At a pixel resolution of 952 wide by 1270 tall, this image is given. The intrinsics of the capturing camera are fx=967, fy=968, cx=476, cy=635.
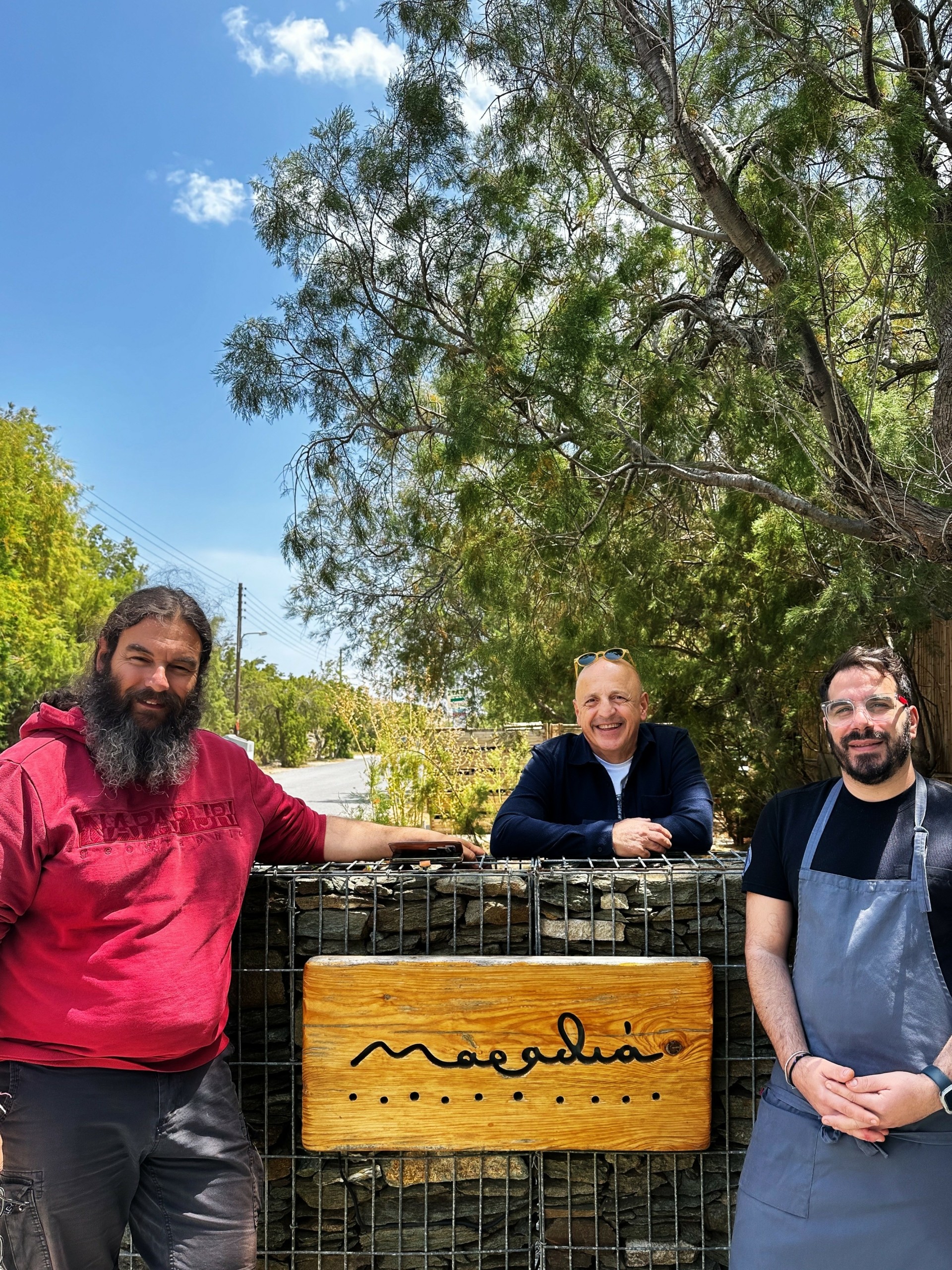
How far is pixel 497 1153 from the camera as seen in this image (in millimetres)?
2084

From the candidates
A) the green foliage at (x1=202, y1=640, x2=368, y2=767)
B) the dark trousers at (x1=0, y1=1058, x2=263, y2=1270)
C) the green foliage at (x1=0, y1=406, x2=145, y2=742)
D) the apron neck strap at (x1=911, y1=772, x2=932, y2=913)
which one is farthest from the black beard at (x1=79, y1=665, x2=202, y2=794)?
the green foliage at (x1=202, y1=640, x2=368, y2=767)

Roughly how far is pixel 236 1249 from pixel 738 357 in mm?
4231

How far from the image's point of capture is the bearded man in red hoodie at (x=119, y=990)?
1.64 metres

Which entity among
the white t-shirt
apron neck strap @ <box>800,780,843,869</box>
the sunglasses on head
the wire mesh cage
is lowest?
the wire mesh cage

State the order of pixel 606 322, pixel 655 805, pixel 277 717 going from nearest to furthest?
1. pixel 655 805
2. pixel 606 322
3. pixel 277 717

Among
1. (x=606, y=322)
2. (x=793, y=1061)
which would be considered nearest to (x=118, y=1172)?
(x=793, y=1061)

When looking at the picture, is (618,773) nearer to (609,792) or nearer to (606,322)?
(609,792)

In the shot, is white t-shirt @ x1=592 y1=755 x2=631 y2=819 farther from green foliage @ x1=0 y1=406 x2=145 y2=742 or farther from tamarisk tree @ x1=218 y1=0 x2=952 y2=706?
green foliage @ x1=0 y1=406 x2=145 y2=742

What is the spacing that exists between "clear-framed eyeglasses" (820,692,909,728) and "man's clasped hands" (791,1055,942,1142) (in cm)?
61

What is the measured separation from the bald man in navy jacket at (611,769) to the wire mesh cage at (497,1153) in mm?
296

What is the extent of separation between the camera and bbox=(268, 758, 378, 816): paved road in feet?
49.3

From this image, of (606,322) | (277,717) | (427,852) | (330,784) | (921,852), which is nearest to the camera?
(921,852)

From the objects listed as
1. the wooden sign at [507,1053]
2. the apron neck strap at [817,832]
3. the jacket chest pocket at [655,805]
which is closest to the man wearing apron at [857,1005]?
the apron neck strap at [817,832]

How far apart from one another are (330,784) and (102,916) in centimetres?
2377
